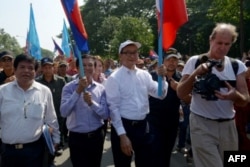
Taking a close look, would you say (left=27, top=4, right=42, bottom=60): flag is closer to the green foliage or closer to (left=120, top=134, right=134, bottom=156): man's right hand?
(left=120, top=134, right=134, bottom=156): man's right hand

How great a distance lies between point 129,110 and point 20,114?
46.8 inches

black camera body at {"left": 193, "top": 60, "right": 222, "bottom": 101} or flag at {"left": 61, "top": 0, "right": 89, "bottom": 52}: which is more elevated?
flag at {"left": 61, "top": 0, "right": 89, "bottom": 52}

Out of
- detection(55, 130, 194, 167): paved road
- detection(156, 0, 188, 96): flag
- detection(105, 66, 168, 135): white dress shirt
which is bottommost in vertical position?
detection(55, 130, 194, 167): paved road

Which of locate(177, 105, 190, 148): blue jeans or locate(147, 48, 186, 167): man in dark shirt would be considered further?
locate(177, 105, 190, 148): blue jeans

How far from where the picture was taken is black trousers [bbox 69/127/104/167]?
457cm

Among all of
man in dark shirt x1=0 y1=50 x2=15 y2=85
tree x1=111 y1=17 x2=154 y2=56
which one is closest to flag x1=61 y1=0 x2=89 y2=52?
man in dark shirt x1=0 y1=50 x2=15 y2=85

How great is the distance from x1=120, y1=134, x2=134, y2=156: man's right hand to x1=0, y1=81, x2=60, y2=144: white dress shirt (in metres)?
0.86

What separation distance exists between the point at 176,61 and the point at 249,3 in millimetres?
29866

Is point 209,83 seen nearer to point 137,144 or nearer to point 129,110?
point 129,110

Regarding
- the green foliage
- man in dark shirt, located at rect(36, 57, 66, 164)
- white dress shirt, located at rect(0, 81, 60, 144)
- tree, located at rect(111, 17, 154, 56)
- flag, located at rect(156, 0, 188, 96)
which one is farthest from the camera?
tree, located at rect(111, 17, 154, 56)

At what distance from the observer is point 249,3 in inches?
1325

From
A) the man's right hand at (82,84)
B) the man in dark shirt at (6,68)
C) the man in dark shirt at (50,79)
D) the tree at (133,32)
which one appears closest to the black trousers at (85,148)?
the man's right hand at (82,84)

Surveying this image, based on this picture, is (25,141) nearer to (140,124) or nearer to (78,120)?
(78,120)

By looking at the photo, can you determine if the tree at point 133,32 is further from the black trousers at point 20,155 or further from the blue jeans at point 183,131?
the black trousers at point 20,155
